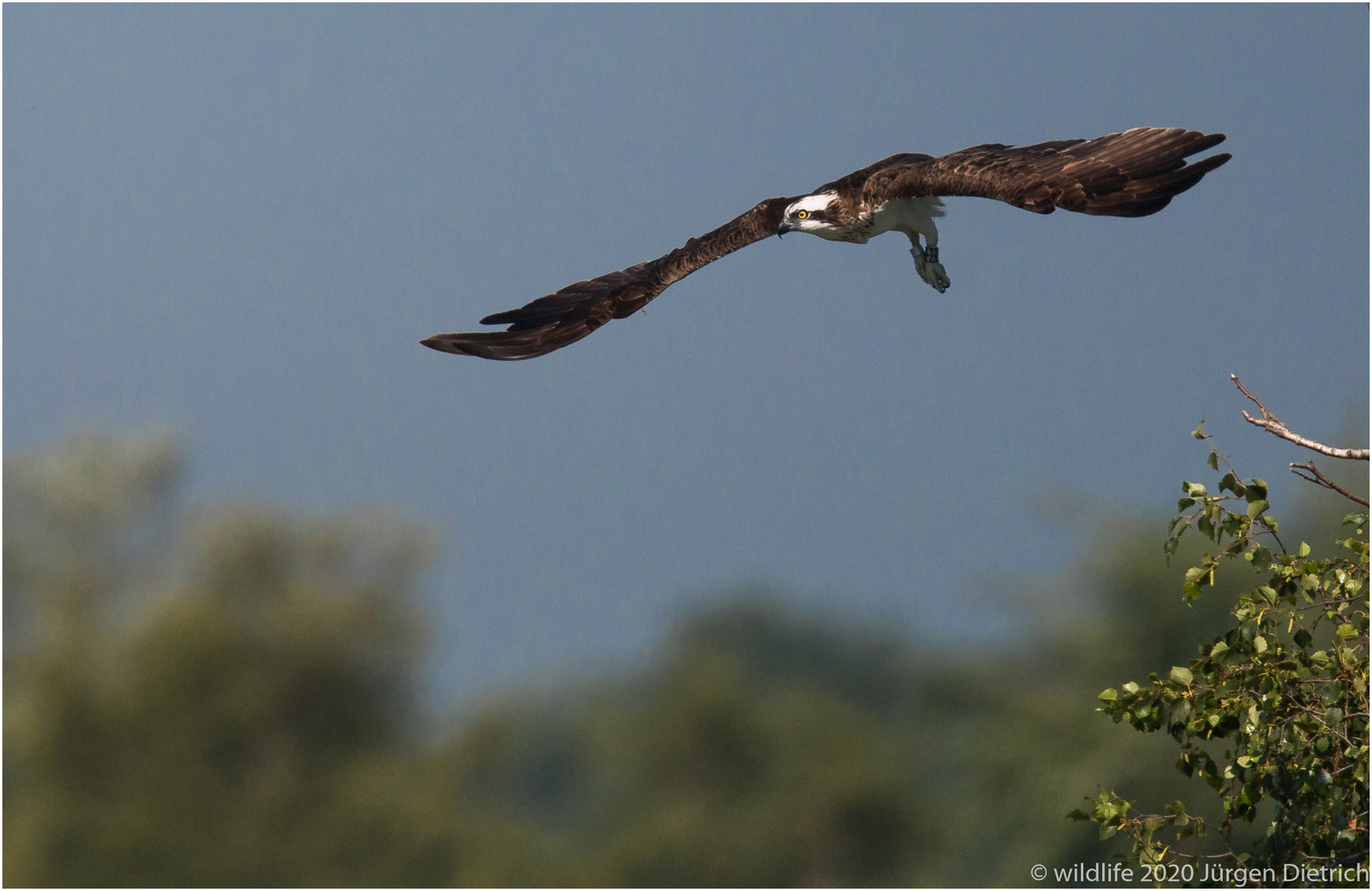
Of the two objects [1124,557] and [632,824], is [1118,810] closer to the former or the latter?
[632,824]

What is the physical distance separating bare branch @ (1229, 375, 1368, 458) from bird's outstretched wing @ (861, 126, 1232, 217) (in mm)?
1354

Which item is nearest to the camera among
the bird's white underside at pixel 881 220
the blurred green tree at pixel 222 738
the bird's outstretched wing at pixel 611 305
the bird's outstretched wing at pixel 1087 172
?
the bird's outstretched wing at pixel 1087 172

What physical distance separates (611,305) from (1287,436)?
207 inches

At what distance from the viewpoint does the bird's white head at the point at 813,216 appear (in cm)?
976

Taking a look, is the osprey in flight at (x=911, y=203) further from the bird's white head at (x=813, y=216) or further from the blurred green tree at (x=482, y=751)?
the blurred green tree at (x=482, y=751)

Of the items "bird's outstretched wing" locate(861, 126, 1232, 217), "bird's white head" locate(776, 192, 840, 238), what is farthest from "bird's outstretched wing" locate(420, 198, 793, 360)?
"bird's outstretched wing" locate(861, 126, 1232, 217)

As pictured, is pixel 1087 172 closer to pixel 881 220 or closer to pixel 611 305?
pixel 881 220

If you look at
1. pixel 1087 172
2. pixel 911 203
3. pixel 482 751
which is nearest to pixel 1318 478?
pixel 1087 172

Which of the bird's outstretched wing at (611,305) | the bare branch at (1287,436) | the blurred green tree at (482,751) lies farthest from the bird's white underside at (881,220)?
the blurred green tree at (482,751)

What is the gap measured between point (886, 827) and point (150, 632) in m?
15.4

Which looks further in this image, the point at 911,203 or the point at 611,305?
the point at 611,305

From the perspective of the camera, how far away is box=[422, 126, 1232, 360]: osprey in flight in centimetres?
762

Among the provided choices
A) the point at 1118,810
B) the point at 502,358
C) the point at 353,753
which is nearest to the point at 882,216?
the point at 502,358

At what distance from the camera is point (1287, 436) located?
247 inches
